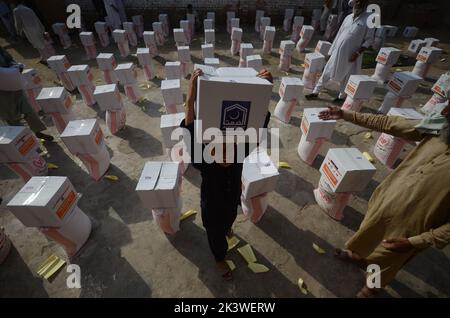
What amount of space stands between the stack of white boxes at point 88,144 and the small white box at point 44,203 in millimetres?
787

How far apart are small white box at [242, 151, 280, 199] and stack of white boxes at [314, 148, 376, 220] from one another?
27.9 inches

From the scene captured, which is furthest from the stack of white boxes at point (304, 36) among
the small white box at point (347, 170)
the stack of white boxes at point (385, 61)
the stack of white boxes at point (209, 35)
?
the small white box at point (347, 170)

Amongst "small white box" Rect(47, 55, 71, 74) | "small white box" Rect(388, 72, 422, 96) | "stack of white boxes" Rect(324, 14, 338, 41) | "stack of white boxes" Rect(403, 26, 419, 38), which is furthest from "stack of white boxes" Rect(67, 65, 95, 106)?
"stack of white boxes" Rect(403, 26, 419, 38)

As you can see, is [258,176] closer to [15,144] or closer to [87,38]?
[15,144]

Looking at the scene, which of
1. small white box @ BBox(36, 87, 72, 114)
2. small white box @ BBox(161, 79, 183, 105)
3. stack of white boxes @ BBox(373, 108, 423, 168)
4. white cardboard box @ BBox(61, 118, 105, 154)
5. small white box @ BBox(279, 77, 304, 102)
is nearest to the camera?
white cardboard box @ BBox(61, 118, 105, 154)

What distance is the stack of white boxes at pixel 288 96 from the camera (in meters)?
4.36

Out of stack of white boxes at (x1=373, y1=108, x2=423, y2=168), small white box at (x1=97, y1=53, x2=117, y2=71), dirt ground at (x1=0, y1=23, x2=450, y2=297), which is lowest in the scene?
dirt ground at (x1=0, y1=23, x2=450, y2=297)

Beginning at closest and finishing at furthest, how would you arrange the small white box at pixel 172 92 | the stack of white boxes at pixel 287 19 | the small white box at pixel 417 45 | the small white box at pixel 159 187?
the small white box at pixel 159 187 → the small white box at pixel 172 92 → the small white box at pixel 417 45 → the stack of white boxes at pixel 287 19

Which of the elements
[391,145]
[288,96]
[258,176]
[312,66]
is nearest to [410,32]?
[312,66]

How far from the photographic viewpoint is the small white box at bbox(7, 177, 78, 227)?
2.19 m

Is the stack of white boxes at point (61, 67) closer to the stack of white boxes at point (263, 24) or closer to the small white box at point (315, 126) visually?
the small white box at point (315, 126)

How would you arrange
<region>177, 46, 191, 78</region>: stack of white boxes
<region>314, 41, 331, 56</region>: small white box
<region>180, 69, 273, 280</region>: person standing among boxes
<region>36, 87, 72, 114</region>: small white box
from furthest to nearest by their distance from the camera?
<region>314, 41, 331, 56</region>: small white box < <region>177, 46, 191, 78</region>: stack of white boxes < <region>36, 87, 72, 114</region>: small white box < <region>180, 69, 273, 280</region>: person standing among boxes

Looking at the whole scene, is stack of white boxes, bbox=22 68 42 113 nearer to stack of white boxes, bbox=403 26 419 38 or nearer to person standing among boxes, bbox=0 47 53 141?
person standing among boxes, bbox=0 47 53 141

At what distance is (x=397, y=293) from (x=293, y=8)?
11.9 m
